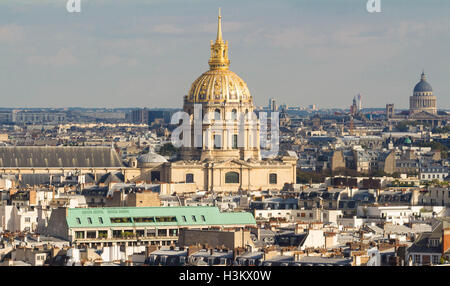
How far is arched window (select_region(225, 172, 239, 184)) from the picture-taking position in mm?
105438

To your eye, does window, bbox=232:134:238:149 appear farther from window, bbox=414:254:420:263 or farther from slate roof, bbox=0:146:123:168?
window, bbox=414:254:420:263

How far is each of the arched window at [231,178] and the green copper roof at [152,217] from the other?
4953 centimetres

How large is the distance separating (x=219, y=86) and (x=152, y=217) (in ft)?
190

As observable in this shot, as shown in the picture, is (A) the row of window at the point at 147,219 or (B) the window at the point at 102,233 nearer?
(B) the window at the point at 102,233

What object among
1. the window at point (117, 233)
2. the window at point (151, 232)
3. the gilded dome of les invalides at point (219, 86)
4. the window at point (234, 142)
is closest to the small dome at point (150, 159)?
the gilded dome of les invalides at point (219, 86)

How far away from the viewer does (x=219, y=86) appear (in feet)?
364

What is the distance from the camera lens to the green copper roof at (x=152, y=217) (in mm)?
51209

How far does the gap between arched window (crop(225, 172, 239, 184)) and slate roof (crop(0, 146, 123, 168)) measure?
260 inches

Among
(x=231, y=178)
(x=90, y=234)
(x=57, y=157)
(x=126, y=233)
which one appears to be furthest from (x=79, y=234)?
(x=231, y=178)

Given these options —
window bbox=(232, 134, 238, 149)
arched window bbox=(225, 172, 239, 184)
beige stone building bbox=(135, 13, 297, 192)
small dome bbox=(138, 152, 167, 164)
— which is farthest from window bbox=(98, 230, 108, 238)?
window bbox=(232, 134, 238, 149)

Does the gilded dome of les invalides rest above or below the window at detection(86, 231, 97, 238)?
above

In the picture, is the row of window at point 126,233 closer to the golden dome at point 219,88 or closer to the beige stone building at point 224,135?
the beige stone building at point 224,135
